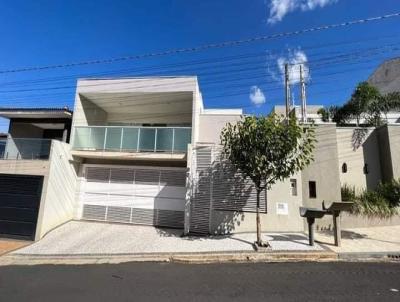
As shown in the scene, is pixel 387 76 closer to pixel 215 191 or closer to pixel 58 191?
pixel 215 191

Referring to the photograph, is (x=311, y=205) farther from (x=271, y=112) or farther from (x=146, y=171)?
(x=146, y=171)

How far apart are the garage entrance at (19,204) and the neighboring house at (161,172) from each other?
5 centimetres

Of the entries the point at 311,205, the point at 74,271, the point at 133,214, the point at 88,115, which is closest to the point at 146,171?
the point at 133,214

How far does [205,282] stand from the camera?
6.69m

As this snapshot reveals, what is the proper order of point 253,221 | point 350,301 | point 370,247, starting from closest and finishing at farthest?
point 350,301, point 370,247, point 253,221

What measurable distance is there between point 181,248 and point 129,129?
6430 mm

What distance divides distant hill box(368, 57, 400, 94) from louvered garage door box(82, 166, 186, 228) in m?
20.9

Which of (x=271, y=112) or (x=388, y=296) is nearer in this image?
(x=388, y=296)

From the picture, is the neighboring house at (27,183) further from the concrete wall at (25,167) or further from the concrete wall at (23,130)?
the concrete wall at (23,130)

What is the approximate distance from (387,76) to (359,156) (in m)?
15.3

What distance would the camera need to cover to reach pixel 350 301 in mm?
5410

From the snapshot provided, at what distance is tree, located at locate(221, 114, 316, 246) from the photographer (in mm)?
9164

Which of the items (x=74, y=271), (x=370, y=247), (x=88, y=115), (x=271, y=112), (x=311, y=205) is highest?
→ (x=88, y=115)

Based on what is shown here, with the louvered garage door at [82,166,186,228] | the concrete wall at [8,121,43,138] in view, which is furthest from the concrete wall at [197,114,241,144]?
the concrete wall at [8,121,43,138]
